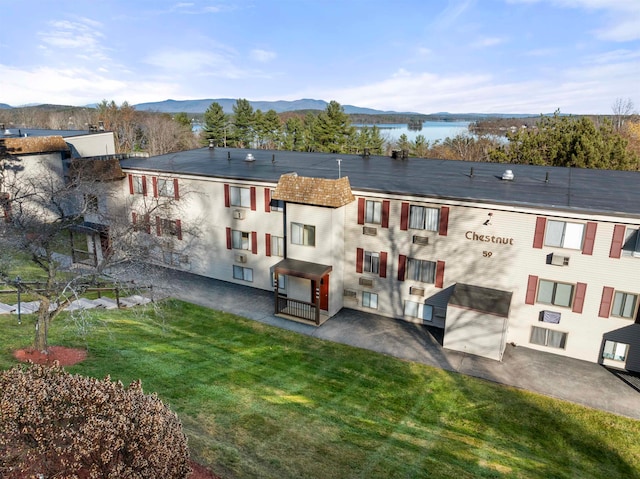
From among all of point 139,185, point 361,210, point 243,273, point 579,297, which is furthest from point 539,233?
point 139,185

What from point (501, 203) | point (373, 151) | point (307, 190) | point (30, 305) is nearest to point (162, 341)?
point (30, 305)

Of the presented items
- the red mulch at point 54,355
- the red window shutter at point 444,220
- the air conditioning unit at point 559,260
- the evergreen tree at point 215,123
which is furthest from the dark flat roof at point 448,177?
the evergreen tree at point 215,123

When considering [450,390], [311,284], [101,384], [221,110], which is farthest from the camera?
[221,110]

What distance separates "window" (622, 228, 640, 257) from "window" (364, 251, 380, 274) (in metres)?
10.7

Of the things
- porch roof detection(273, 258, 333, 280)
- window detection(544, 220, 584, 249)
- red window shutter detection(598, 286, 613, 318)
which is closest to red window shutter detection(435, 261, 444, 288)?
window detection(544, 220, 584, 249)

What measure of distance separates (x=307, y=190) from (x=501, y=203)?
30.4 ft

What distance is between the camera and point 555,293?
61.1ft

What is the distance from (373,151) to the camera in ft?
248

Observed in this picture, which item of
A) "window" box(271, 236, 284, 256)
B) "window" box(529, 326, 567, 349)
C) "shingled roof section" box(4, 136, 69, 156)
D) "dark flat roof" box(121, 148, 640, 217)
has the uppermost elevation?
"shingled roof section" box(4, 136, 69, 156)

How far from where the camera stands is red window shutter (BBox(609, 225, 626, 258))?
55.5ft

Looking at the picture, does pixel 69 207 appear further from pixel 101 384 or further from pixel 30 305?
pixel 101 384

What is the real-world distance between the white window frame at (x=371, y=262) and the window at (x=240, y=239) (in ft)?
25.1

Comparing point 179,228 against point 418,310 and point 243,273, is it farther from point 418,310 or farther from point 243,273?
point 418,310

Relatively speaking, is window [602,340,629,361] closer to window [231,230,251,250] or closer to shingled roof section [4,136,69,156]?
window [231,230,251,250]
